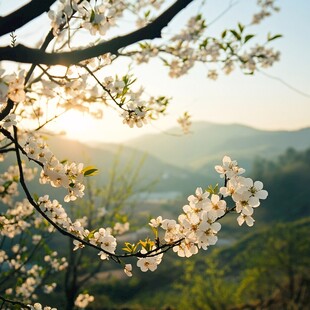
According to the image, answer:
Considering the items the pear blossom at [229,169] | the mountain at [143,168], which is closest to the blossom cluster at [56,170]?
the pear blossom at [229,169]

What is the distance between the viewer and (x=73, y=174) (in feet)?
7.06

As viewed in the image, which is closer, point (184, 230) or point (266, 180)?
point (184, 230)

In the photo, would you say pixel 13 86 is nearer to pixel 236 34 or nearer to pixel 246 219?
pixel 246 219

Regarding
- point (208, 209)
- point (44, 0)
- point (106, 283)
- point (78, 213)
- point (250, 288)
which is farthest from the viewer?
point (106, 283)

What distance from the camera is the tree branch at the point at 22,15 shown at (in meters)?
1.67

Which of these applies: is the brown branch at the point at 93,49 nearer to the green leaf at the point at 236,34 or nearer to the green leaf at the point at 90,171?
the green leaf at the point at 90,171

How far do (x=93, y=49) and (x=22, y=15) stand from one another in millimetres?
377

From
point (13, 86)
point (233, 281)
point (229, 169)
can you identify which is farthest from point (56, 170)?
point (233, 281)

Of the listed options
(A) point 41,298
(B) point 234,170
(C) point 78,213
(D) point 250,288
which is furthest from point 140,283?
(B) point 234,170

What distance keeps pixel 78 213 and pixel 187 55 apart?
135 inches

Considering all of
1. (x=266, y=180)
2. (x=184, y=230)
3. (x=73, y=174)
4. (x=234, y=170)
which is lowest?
(x=184, y=230)

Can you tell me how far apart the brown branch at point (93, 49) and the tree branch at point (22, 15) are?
0.12 m

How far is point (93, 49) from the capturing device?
1.90m

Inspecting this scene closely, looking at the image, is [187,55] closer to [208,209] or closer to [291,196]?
[208,209]
